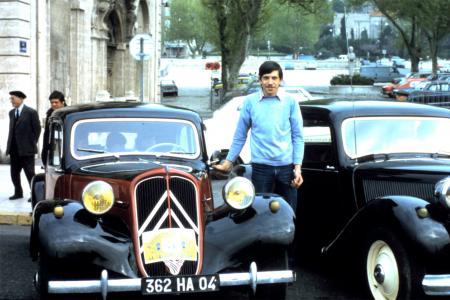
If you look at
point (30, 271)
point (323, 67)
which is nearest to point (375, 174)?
point (30, 271)

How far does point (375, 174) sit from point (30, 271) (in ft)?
12.0

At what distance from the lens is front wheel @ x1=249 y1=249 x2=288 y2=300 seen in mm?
5410

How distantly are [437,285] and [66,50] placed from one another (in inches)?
613

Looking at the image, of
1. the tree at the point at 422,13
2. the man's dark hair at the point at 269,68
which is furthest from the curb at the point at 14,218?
the tree at the point at 422,13

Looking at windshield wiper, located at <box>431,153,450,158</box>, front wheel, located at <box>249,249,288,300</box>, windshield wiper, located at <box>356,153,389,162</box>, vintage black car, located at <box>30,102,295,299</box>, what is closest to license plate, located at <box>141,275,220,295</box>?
vintage black car, located at <box>30,102,295,299</box>

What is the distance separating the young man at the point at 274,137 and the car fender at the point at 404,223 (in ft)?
2.28

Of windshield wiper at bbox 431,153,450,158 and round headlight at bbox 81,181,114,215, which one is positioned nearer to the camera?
round headlight at bbox 81,181,114,215

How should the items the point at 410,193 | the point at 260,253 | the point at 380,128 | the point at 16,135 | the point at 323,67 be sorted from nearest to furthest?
the point at 260,253, the point at 410,193, the point at 380,128, the point at 16,135, the point at 323,67

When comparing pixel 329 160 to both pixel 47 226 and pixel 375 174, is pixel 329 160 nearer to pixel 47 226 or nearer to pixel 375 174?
pixel 375 174

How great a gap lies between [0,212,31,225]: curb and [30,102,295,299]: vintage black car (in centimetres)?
385

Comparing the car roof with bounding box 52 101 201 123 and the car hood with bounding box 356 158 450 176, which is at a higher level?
the car roof with bounding box 52 101 201 123

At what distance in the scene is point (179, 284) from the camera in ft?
16.5

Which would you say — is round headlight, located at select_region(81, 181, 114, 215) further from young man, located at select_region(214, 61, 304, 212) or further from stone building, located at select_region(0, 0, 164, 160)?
stone building, located at select_region(0, 0, 164, 160)

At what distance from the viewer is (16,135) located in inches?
429
